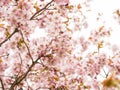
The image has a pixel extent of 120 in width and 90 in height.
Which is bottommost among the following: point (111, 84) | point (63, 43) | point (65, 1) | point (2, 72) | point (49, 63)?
point (2, 72)

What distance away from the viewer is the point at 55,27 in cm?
602

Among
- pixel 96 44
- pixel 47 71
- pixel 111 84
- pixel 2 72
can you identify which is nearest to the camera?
pixel 111 84

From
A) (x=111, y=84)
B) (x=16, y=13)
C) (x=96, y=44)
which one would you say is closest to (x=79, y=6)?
(x=96, y=44)

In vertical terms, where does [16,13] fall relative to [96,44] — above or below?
above

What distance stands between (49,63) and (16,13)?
146 cm

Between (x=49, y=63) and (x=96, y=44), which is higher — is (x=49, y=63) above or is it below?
above

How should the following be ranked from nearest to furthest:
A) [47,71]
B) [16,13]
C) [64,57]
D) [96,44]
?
[16,13]
[64,57]
[47,71]
[96,44]

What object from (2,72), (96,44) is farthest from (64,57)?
(96,44)

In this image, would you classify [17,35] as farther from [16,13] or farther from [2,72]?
[2,72]

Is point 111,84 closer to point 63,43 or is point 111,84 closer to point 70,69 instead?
point 63,43

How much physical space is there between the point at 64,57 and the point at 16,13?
5.27 feet

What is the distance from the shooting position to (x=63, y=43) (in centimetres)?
595

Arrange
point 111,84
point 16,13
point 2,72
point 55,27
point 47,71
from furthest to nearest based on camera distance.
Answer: point 2,72, point 47,71, point 55,27, point 16,13, point 111,84

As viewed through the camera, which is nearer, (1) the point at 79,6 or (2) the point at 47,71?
(2) the point at 47,71
